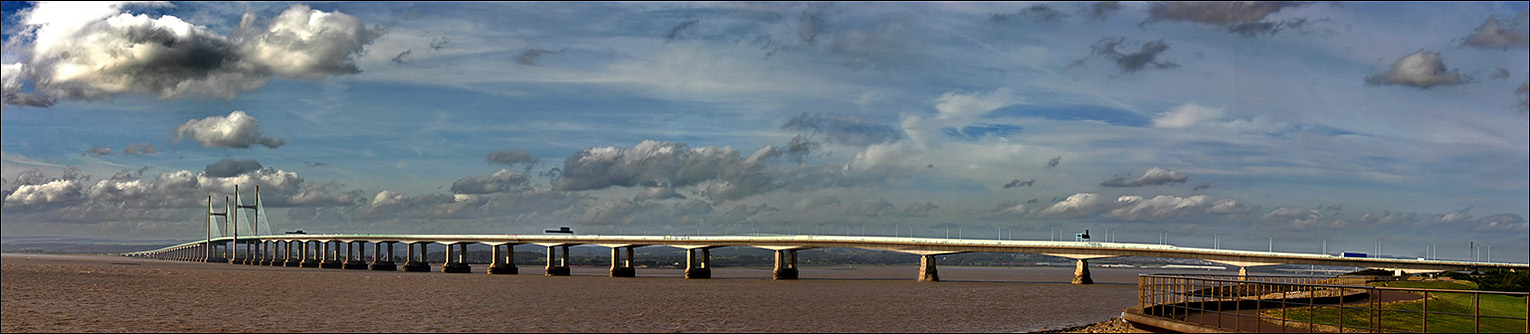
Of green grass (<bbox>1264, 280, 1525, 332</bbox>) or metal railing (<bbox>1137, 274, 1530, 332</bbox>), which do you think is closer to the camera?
metal railing (<bbox>1137, 274, 1530, 332</bbox>)

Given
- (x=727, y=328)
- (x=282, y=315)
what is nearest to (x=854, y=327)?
(x=727, y=328)

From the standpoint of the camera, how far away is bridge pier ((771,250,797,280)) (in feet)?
474

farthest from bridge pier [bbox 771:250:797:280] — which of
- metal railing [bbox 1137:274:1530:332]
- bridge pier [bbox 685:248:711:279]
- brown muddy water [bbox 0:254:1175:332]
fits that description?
metal railing [bbox 1137:274:1530:332]

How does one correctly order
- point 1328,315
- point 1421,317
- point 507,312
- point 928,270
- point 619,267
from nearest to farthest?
1. point 1421,317
2. point 1328,315
3. point 507,312
4. point 928,270
5. point 619,267

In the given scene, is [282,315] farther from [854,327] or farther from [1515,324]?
[1515,324]

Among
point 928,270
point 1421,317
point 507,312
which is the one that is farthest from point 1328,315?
point 928,270

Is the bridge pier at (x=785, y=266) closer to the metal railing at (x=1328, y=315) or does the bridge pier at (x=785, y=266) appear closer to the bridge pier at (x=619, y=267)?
the bridge pier at (x=619, y=267)

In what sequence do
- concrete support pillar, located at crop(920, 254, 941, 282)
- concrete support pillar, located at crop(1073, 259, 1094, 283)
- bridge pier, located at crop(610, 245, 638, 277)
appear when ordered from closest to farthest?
1. concrete support pillar, located at crop(1073, 259, 1094, 283)
2. concrete support pillar, located at crop(920, 254, 941, 282)
3. bridge pier, located at crop(610, 245, 638, 277)

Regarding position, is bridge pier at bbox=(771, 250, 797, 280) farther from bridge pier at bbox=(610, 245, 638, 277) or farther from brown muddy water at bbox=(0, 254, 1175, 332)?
brown muddy water at bbox=(0, 254, 1175, 332)

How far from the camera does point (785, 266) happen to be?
148500 mm

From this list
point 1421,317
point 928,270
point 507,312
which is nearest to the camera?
point 1421,317

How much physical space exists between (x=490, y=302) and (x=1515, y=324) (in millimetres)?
51417

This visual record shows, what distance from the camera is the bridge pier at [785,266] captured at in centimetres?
14450

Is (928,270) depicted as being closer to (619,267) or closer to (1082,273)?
(1082,273)
